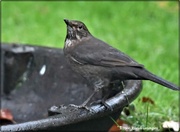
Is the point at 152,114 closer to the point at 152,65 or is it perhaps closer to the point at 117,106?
the point at 117,106

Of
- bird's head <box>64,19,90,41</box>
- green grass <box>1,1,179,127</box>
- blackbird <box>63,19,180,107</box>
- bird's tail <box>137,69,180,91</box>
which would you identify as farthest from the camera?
green grass <box>1,1,179,127</box>

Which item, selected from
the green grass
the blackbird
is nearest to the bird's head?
the blackbird

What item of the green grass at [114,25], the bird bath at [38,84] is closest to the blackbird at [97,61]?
the bird bath at [38,84]

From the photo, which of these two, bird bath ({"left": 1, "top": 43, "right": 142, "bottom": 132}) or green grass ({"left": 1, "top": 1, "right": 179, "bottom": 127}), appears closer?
bird bath ({"left": 1, "top": 43, "right": 142, "bottom": 132})

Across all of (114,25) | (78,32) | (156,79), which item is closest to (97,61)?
(78,32)

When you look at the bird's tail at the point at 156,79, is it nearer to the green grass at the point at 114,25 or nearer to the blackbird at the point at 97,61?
the blackbird at the point at 97,61

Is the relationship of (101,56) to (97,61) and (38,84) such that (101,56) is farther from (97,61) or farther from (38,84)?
(38,84)

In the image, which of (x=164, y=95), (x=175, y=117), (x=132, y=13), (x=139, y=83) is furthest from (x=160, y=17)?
(x=139, y=83)

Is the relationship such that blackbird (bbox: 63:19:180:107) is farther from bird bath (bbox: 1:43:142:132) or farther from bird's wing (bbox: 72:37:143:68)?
bird bath (bbox: 1:43:142:132)

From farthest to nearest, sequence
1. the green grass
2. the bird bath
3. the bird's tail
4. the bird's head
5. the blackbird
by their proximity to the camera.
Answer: the green grass → the bird bath → the bird's head → the blackbird → the bird's tail
